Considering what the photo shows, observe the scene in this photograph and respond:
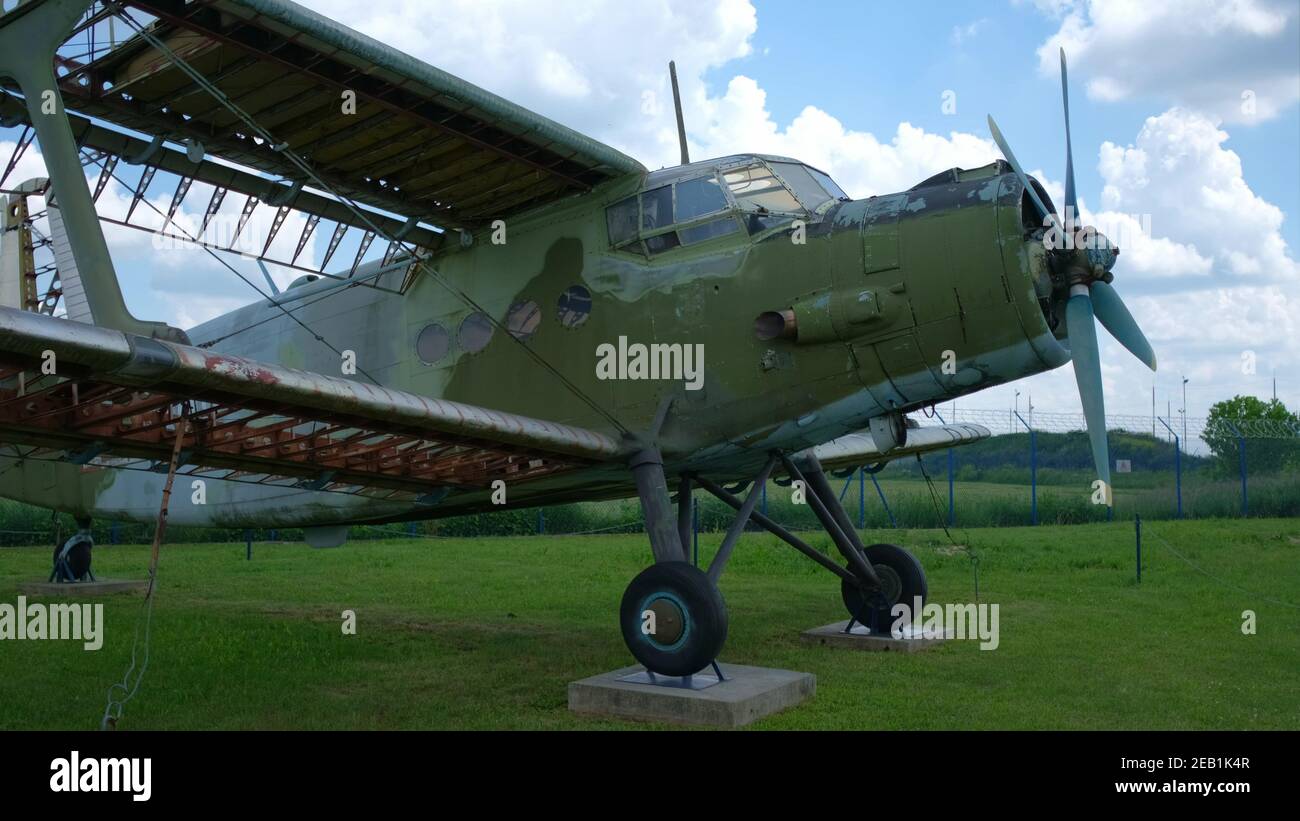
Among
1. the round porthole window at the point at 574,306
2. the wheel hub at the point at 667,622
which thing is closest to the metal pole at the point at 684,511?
the wheel hub at the point at 667,622

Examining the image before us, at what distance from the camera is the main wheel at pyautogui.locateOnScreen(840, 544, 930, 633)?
11.3m

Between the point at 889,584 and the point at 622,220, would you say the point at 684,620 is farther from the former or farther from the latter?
the point at 889,584

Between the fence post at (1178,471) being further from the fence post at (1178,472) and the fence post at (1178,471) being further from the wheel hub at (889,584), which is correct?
the wheel hub at (889,584)

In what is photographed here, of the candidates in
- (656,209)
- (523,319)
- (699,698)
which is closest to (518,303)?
(523,319)

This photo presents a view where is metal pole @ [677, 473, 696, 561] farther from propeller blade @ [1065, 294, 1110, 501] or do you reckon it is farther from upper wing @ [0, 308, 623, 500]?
propeller blade @ [1065, 294, 1110, 501]

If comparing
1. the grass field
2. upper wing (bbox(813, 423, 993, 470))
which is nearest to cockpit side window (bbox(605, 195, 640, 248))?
the grass field

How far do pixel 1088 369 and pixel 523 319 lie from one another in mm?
5072

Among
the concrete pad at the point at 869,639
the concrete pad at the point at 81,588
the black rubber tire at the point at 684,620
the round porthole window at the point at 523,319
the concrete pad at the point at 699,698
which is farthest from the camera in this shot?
the concrete pad at the point at 81,588

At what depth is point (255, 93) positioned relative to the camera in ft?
28.9

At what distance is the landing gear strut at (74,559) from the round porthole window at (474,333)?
8377mm

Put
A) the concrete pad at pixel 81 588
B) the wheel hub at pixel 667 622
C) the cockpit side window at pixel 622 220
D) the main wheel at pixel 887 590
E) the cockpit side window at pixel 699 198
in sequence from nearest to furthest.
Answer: the wheel hub at pixel 667 622
the cockpit side window at pixel 699 198
the cockpit side window at pixel 622 220
the main wheel at pixel 887 590
the concrete pad at pixel 81 588

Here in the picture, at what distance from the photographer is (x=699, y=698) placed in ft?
24.6

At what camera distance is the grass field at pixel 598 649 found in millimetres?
7816

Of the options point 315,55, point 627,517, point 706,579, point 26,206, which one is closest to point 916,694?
point 706,579
